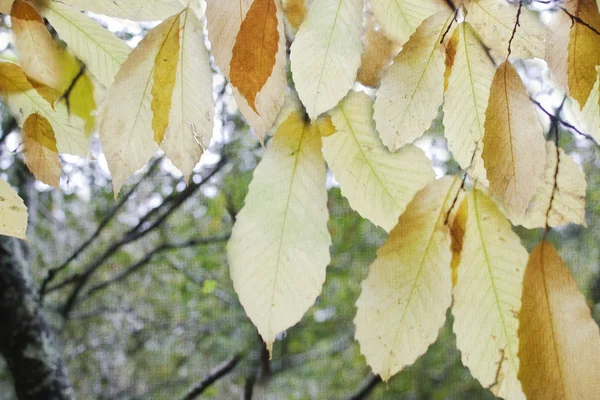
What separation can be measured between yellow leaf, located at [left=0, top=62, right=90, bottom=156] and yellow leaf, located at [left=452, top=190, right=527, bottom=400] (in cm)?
17

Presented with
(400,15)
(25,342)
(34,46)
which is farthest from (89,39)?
(25,342)

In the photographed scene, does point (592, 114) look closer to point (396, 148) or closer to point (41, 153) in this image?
point (396, 148)

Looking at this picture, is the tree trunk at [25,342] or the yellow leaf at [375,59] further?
the tree trunk at [25,342]

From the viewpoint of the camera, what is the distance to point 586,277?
37.5 inches

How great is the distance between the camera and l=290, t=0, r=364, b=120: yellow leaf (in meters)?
0.14

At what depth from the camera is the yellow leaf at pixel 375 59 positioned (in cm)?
19

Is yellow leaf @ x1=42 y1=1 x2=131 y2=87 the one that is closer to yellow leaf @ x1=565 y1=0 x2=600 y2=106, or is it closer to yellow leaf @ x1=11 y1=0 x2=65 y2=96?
yellow leaf @ x1=11 y1=0 x2=65 y2=96

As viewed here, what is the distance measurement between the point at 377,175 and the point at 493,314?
0.06 metres

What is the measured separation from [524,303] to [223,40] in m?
0.11

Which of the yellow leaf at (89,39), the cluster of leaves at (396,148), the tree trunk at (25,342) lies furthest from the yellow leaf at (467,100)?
the tree trunk at (25,342)

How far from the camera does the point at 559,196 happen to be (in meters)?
0.16

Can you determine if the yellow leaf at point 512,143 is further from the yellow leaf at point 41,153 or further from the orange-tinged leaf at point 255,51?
the yellow leaf at point 41,153

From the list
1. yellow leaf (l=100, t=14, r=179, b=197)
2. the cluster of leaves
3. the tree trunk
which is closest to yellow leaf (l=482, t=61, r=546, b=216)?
the cluster of leaves

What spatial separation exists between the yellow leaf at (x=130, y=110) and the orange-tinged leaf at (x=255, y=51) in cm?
3
